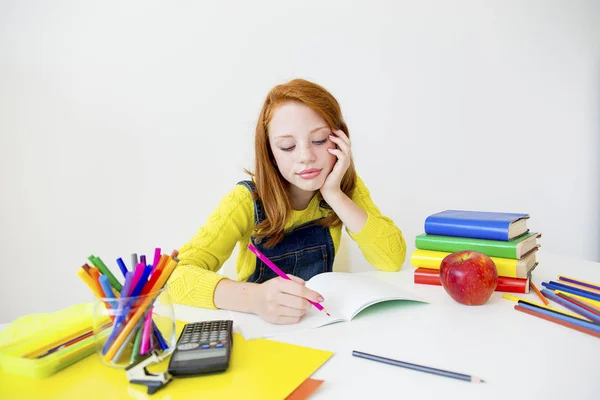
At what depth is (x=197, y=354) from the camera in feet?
1.97

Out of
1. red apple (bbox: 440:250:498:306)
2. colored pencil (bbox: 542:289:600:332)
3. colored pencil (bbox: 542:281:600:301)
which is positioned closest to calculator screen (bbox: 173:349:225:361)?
red apple (bbox: 440:250:498:306)

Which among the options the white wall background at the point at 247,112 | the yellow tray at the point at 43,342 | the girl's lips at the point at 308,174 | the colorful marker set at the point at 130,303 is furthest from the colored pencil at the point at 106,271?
the white wall background at the point at 247,112

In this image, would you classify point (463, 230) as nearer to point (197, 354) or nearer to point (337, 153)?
point (337, 153)

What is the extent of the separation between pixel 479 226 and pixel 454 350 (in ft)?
1.41

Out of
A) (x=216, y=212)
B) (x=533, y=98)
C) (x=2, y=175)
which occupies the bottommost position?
(x=216, y=212)

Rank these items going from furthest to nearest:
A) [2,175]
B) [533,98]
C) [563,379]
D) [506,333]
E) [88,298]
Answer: [533,98] < [88,298] < [2,175] < [506,333] < [563,379]

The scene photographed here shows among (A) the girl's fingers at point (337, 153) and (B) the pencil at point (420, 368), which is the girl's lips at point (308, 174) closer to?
(A) the girl's fingers at point (337, 153)

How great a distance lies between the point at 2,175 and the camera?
5.57 feet

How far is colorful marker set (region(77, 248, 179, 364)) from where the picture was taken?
581 mm

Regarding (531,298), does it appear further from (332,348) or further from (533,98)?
(533,98)

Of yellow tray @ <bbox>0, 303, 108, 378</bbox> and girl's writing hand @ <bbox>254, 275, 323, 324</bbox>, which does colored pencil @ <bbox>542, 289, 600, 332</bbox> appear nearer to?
girl's writing hand @ <bbox>254, 275, 323, 324</bbox>

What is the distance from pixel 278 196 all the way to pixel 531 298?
0.62 metres

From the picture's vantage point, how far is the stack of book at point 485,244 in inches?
36.8

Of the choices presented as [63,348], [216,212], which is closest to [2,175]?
[216,212]
